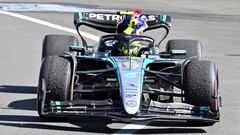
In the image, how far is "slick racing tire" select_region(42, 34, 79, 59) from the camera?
42.9 feet

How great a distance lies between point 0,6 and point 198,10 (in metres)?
7.80

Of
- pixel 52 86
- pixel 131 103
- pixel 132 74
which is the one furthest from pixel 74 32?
pixel 131 103

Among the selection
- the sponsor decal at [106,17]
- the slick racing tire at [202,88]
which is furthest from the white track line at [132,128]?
the sponsor decal at [106,17]

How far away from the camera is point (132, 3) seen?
34.4 meters

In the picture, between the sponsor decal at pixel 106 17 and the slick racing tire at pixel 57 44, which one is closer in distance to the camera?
the slick racing tire at pixel 57 44

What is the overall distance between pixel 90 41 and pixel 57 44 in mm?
7674

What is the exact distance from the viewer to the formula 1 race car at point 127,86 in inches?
394

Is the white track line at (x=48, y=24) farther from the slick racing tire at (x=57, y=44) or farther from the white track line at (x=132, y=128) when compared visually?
the white track line at (x=132, y=128)

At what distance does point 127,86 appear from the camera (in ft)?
33.3

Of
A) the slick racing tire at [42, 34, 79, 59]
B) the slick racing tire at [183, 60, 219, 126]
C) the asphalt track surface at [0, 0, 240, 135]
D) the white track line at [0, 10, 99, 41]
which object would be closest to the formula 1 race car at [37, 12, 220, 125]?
the slick racing tire at [183, 60, 219, 126]

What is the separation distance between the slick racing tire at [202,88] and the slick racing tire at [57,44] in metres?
3.21

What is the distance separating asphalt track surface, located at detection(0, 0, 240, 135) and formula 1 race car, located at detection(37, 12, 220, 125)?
273mm

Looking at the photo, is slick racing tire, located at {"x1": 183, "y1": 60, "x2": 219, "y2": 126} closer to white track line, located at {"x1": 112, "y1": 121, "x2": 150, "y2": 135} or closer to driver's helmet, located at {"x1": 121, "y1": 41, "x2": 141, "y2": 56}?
white track line, located at {"x1": 112, "y1": 121, "x2": 150, "y2": 135}

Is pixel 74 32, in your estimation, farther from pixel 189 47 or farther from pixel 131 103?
pixel 131 103
